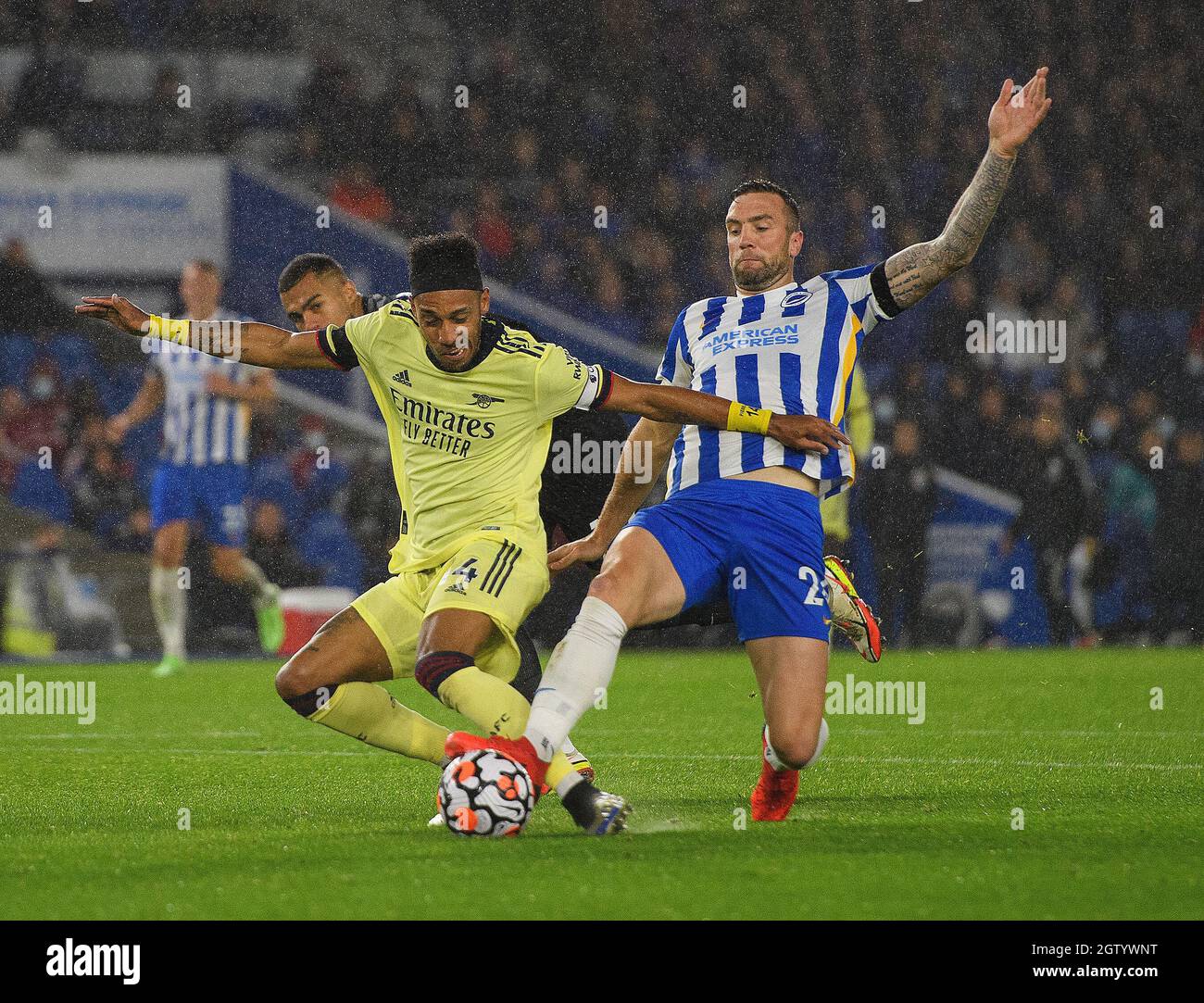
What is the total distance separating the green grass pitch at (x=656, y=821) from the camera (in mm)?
3738

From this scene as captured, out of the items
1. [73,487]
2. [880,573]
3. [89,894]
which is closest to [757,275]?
[89,894]

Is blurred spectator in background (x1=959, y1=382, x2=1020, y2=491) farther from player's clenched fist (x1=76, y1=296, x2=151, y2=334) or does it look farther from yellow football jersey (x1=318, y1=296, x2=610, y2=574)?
player's clenched fist (x1=76, y1=296, x2=151, y2=334)

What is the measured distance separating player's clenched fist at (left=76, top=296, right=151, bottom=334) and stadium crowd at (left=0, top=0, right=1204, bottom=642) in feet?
23.7

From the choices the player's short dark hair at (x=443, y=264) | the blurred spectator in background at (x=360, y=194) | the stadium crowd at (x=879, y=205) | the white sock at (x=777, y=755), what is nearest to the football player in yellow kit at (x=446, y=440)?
the player's short dark hair at (x=443, y=264)

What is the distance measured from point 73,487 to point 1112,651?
7.33 meters

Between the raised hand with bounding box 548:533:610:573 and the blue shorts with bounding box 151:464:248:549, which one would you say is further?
the blue shorts with bounding box 151:464:248:549

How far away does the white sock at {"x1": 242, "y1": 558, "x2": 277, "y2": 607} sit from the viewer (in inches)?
433

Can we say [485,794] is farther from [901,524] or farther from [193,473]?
[901,524]

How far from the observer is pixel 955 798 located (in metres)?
5.53

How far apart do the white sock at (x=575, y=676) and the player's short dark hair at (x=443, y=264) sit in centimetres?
98

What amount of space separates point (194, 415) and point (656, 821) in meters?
6.81

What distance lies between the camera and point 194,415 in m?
11.1

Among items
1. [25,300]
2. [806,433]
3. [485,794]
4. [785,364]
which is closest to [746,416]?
[806,433]

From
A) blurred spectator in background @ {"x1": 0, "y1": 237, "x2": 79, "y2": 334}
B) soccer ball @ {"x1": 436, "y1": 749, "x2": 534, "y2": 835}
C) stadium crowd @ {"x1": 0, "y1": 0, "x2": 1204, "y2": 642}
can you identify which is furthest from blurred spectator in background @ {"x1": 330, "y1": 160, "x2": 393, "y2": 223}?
soccer ball @ {"x1": 436, "y1": 749, "x2": 534, "y2": 835}
